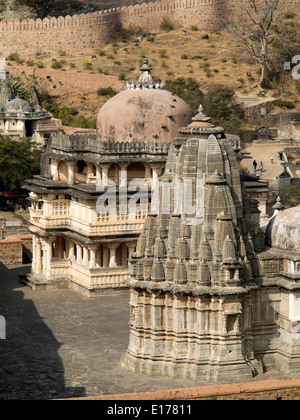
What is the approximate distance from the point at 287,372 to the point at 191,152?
19.8 ft

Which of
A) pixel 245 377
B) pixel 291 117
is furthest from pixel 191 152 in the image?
pixel 291 117

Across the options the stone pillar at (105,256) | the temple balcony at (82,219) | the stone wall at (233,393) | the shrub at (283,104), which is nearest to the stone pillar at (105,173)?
the temple balcony at (82,219)

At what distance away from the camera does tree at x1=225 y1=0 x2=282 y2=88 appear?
89.4 meters

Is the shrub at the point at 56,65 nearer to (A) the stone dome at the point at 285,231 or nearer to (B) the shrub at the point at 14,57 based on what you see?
(B) the shrub at the point at 14,57

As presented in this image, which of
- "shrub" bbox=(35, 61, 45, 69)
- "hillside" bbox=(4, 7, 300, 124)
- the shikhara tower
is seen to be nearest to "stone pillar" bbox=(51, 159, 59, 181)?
the shikhara tower

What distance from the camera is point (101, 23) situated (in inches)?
3915

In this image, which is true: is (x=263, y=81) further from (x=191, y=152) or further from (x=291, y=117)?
(x=191, y=152)

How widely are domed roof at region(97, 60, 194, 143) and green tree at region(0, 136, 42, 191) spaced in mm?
17069

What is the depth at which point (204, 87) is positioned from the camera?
3381 inches

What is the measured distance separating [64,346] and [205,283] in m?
6.17

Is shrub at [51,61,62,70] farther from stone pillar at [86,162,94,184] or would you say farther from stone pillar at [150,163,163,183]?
stone pillar at [150,163,163,183]

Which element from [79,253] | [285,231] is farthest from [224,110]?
[285,231]
